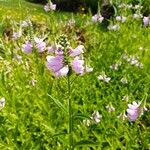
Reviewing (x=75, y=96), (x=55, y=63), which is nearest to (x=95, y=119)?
(x=75, y=96)

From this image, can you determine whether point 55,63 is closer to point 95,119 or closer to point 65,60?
point 65,60

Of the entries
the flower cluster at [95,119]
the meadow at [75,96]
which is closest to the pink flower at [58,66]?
the meadow at [75,96]

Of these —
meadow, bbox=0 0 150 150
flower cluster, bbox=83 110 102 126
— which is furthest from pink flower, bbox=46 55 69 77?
flower cluster, bbox=83 110 102 126

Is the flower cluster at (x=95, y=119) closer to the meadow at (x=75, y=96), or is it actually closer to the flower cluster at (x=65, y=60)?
the meadow at (x=75, y=96)

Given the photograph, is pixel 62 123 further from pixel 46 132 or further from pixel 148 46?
pixel 148 46

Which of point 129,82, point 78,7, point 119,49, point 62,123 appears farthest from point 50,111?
point 78,7

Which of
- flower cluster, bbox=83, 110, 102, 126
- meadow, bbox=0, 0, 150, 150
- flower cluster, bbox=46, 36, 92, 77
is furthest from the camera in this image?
flower cluster, bbox=83, 110, 102, 126

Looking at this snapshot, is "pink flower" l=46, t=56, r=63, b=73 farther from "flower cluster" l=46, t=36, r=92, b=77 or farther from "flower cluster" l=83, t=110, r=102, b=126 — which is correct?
"flower cluster" l=83, t=110, r=102, b=126

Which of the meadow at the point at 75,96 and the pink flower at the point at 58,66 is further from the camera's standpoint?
the meadow at the point at 75,96
